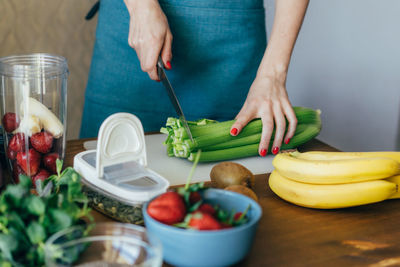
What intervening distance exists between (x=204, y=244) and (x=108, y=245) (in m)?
0.13

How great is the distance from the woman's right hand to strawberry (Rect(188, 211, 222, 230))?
2.42ft

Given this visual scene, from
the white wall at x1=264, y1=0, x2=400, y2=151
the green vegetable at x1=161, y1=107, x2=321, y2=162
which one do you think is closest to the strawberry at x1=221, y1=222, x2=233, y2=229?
the green vegetable at x1=161, y1=107, x2=321, y2=162

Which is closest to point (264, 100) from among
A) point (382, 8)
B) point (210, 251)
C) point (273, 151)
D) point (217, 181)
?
point (273, 151)

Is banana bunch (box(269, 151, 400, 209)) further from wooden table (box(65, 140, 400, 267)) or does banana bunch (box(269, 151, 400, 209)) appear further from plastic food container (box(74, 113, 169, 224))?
plastic food container (box(74, 113, 169, 224))

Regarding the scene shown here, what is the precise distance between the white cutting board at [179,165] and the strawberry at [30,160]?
29 centimetres

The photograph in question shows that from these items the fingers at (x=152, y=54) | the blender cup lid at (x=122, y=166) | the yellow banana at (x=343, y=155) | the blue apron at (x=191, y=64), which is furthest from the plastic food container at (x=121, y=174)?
the blue apron at (x=191, y=64)

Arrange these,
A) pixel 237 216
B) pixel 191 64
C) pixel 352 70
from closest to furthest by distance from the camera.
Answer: pixel 237 216 < pixel 191 64 < pixel 352 70

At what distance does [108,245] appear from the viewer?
2.03 feet

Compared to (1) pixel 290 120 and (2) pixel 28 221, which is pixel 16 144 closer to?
(2) pixel 28 221

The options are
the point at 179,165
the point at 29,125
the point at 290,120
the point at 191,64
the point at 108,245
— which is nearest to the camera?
the point at 108,245

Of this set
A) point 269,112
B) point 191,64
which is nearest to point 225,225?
point 269,112

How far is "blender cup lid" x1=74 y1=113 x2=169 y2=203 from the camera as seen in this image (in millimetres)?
801

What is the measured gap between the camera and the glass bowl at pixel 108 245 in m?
0.59

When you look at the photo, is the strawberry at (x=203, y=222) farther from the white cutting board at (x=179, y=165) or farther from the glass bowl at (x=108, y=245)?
the white cutting board at (x=179, y=165)
